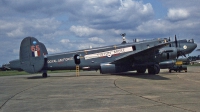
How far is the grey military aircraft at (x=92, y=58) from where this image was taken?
25.7 metres

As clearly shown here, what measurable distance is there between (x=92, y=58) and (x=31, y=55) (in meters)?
6.76

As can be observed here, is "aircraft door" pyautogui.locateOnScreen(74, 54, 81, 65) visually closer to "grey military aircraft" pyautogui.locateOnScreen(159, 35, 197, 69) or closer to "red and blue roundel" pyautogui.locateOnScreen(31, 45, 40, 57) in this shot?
"red and blue roundel" pyautogui.locateOnScreen(31, 45, 40, 57)

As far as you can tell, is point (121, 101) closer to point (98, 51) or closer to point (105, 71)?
point (105, 71)

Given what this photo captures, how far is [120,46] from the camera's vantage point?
90.9 feet

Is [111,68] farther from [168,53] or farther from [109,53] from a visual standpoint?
[168,53]

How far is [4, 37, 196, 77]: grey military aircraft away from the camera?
25688 mm

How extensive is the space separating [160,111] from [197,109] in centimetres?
131

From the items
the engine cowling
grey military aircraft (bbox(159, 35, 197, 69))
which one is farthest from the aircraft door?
grey military aircraft (bbox(159, 35, 197, 69))

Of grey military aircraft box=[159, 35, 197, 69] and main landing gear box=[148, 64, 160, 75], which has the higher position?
grey military aircraft box=[159, 35, 197, 69]

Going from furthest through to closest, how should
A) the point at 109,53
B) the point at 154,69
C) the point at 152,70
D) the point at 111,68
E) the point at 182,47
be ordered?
the point at 182,47, the point at 109,53, the point at 152,70, the point at 154,69, the point at 111,68

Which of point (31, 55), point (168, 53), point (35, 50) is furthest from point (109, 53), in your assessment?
point (31, 55)

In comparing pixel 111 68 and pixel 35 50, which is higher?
pixel 35 50

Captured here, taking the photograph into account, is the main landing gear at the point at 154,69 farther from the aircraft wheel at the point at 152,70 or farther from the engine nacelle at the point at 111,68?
the engine nacelle at the point at 111,68

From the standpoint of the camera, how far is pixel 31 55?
26.5 metres
